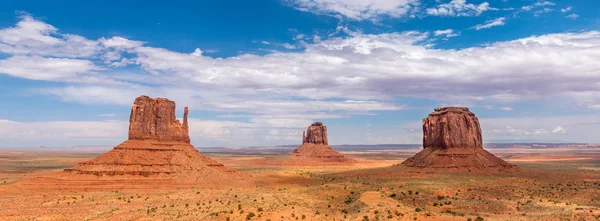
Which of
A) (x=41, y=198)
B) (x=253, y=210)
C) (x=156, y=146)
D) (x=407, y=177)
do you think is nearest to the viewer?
(x=253, y=210)

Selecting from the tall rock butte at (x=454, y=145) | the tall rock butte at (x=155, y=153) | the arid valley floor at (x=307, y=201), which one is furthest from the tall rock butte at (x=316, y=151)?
the arid valley floor at (x=307, y=201)

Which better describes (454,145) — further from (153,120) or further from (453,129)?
(153,120)

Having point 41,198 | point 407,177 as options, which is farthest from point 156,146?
point 407,177

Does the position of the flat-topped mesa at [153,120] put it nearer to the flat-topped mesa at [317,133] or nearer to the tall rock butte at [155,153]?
the tall rock butte at [155,153]

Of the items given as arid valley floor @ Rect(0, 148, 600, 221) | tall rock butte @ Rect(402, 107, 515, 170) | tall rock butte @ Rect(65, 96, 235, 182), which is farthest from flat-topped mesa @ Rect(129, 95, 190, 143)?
tall rock butte @ Rect(402, 107, 515, 170)

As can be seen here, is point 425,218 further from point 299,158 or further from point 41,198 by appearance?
point 299,158

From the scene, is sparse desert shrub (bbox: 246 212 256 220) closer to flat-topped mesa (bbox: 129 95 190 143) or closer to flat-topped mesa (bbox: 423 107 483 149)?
flat-topped mesa (bbox: 129 95 190 143)
